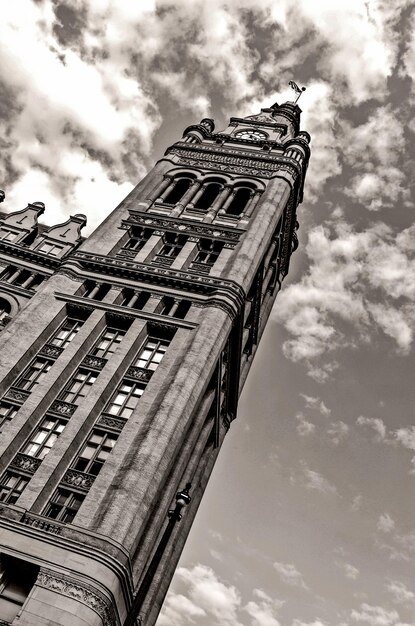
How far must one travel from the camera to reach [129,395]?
31859 mm

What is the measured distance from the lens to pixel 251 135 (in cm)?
7188

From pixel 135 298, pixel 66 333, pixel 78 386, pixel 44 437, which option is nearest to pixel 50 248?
pixel 135 298

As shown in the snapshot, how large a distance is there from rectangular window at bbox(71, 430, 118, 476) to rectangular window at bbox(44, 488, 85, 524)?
1.37m

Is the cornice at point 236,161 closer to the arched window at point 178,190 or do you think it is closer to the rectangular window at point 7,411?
the arched window at point 178,190

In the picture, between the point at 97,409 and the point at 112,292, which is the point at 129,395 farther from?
the point at 112,292

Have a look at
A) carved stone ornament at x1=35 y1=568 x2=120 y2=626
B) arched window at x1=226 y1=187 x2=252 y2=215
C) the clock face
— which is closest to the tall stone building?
carved stone ornament at x1=35 y1=568 x2=120 y2=626

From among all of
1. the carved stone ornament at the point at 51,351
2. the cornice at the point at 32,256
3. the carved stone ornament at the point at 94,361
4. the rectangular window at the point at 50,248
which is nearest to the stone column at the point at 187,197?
the rectangular window at the point at 50,248

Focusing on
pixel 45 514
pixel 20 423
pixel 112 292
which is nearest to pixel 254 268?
pixel 112 292

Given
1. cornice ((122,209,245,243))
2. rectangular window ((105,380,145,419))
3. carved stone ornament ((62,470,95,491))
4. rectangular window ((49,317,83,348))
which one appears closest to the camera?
carved stone ornament ((62,470,95,491))

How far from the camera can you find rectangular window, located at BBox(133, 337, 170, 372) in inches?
1341

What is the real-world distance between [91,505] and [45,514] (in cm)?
230

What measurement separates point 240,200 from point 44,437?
108 ft

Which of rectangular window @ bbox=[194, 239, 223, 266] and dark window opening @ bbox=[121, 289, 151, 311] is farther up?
rectangular window @ bbox=[194, 239, 223, 266]

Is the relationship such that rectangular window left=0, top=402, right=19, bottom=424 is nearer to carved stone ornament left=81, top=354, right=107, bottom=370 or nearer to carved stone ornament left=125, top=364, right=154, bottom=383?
carved stone ornament left=81, top=354, right=107, bottom=370
